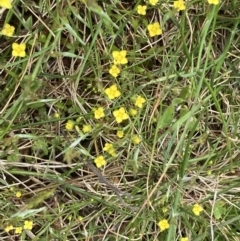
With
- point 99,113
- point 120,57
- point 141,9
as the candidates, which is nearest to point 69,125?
point 99,113

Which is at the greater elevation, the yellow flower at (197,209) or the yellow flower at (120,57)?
the yellow flower at (120,57)

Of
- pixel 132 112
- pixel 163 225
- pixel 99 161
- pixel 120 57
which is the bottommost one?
pixel 163 225

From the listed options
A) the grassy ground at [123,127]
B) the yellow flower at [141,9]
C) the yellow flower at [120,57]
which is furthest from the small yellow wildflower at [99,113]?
the yellow flower at [141,9]

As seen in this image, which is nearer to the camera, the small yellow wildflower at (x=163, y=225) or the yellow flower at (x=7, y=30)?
the yellow flower at (x=7, y=30)

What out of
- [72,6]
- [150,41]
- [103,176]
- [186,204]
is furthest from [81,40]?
[186,204]

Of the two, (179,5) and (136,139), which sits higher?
(179,5)

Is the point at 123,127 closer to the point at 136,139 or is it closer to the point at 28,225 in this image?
the point at 136,139

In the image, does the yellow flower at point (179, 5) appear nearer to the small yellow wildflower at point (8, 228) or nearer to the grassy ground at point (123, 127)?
the grassy ground at point (123, 127)
